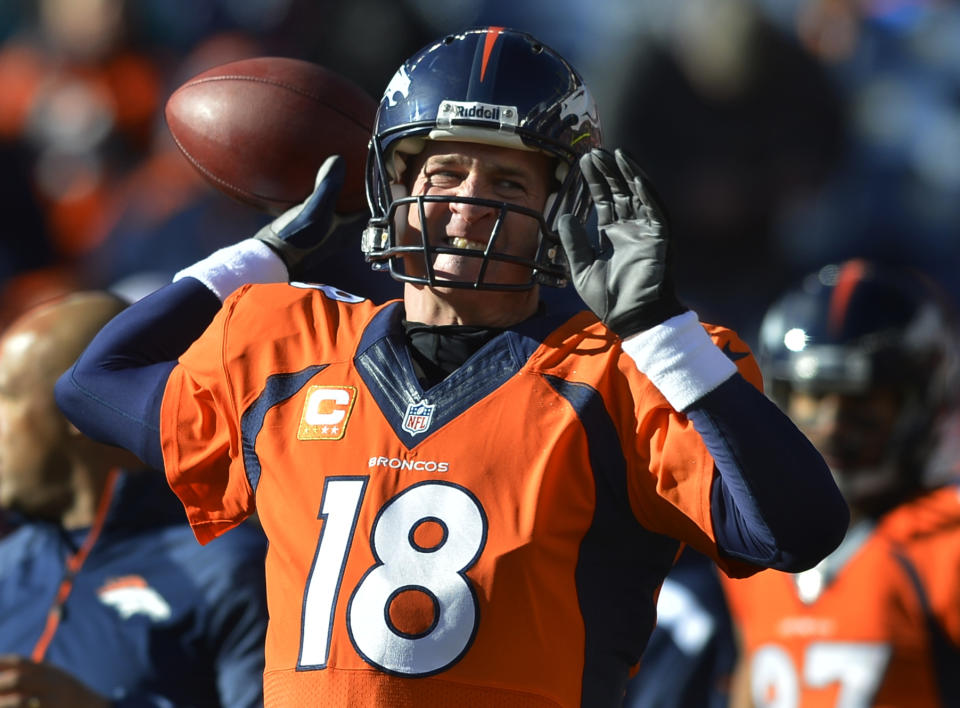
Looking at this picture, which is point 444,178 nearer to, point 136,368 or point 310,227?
point 310,227

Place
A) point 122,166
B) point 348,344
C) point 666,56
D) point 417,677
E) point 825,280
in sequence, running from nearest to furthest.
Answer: point 417,677 → point 348,344 → point 825,280 → point 666,56 → point 122,166

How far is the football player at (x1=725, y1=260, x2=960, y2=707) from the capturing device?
13.8 feet

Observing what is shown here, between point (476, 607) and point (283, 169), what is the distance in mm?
1166

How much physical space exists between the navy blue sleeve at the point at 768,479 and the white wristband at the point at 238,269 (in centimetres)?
103

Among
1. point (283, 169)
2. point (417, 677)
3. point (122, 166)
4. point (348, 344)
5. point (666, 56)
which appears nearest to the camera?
point (417, 677)

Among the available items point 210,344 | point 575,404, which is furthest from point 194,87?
point 575,404

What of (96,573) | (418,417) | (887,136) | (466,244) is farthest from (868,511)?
(887,136)

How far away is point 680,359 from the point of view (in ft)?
7.54

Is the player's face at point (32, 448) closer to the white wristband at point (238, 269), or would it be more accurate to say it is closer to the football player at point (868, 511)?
the white wristband at point (238, 269)

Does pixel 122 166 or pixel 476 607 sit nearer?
pixel 476 607

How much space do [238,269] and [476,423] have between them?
73 cm

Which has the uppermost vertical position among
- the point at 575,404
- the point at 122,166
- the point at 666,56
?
the point at 575,404

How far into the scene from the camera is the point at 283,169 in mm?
3135

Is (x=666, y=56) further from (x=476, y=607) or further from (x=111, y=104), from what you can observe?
(x=476, y=607)
